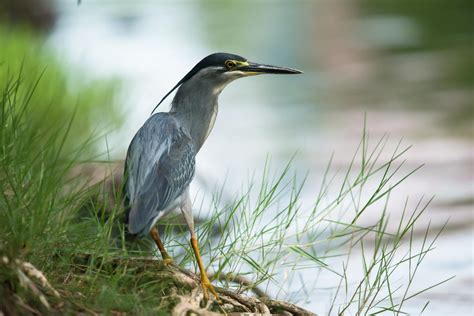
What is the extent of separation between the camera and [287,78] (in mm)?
10406

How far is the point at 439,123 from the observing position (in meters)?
8.41

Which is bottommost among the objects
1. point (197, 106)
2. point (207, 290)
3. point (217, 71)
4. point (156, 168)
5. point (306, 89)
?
point (207, 290)

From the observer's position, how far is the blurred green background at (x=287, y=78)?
6.54 metres

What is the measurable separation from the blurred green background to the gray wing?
0.91 metres

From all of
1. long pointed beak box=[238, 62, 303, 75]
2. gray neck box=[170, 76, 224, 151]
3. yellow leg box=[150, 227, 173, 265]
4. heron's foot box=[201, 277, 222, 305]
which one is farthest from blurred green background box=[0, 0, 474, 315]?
heron's foot box=[201, 277, 222, 305]

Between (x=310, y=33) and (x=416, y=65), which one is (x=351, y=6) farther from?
(x=416, y=65)

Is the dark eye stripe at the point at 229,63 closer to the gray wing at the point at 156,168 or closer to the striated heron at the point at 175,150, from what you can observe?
the striated heron at the point at 175,150

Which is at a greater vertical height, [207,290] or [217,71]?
[217,71]

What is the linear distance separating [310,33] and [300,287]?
8239 mm

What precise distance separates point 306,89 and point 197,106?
6203 millimetres

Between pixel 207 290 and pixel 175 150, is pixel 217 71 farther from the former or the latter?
pixel 207 290

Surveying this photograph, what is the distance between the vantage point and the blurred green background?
654 centimetres

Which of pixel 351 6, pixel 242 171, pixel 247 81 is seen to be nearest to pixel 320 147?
pixel 242 171

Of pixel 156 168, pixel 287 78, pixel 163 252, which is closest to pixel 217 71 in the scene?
pixel 156 168
